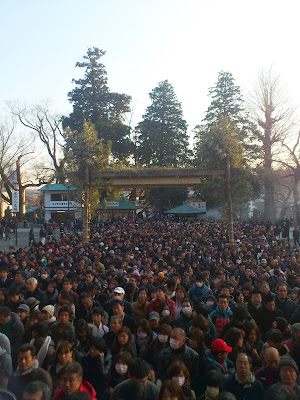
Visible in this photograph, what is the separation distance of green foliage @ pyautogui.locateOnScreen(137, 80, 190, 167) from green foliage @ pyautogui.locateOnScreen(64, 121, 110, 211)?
863 inches

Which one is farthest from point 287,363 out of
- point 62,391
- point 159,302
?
point 159,302

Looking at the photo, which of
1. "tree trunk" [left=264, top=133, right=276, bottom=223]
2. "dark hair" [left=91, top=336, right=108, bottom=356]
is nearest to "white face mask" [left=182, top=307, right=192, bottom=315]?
"dark hair" [left=91, top=336, right=108, bottom=356]

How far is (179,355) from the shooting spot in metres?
3.91

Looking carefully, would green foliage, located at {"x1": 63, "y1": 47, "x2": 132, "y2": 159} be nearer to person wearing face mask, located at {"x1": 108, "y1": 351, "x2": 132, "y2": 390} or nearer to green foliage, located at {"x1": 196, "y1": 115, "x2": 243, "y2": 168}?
green foliage, located at {"x1": 196, "y1": 115, "x2": 243, "y2": 168}

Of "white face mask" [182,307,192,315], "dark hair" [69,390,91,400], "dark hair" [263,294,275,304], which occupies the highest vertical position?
"dark hair" [263,294,275,304]

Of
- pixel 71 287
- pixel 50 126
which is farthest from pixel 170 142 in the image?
pixel 71 287

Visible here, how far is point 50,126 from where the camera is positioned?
44.4m

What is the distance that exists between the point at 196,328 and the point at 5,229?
24.7 metres

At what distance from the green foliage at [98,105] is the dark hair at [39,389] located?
39.3m

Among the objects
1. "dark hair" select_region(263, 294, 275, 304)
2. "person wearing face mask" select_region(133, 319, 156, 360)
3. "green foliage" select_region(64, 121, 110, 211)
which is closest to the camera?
"person wearing face mask" select_region(133, 319, 156, 360)

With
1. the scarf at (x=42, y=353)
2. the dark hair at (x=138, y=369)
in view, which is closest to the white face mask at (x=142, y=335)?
the scarf at (x=42, y=353)

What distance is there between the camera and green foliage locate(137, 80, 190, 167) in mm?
42375

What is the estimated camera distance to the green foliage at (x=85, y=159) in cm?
1889

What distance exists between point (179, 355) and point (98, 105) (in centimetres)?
4155
